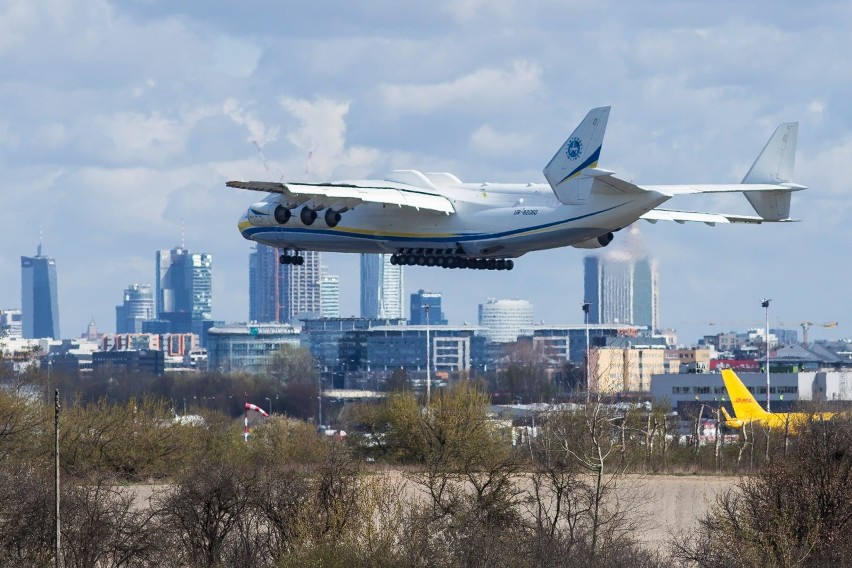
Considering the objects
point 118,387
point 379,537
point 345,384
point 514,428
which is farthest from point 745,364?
point 379,537

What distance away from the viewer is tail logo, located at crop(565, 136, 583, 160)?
1972 inches

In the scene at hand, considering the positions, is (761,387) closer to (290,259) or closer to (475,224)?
(290,259)

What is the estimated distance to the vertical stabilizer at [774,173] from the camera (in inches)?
1997

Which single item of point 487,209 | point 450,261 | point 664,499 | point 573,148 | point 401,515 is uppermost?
point 573,148

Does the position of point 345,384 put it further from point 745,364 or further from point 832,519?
point 832,519

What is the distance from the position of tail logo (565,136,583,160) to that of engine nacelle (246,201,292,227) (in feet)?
32.4

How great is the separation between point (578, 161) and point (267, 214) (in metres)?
11.3

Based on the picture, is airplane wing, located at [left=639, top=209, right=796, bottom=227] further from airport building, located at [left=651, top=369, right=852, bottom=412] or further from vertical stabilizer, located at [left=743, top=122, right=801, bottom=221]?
airport building, located at [left=651, top=369, right=852, bottom=412]

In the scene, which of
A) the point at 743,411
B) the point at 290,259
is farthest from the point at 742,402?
the point at 290,259

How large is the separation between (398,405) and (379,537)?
2890 cm

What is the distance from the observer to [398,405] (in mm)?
70312

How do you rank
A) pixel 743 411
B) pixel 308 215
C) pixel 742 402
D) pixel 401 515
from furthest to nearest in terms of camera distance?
pixel 742 402
pixel 743 411
pixel 308 215
pixel 401 515

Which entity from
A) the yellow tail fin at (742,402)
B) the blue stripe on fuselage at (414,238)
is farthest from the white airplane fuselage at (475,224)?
the yellow tail fin at (742,402)

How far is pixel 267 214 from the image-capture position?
56.3 m
